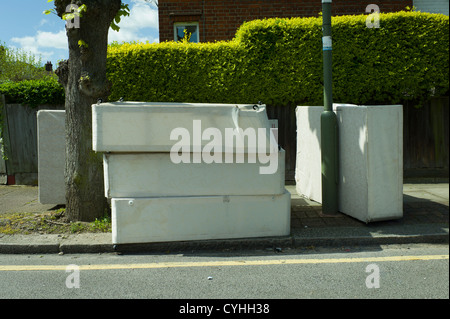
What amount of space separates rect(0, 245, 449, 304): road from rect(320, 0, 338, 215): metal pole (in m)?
1.21

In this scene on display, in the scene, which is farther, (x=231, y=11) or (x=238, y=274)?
(x=231, y=11)

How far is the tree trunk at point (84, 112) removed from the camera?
637 cm

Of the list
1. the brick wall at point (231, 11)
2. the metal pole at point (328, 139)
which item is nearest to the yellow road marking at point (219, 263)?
the metal pole at point (328, 139)

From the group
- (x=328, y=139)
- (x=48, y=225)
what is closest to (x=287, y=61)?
(x=328, y=139)

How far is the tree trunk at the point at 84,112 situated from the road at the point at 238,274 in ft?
3.73

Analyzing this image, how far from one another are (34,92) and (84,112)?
16.5 feet

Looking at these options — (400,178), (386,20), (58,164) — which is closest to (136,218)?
(58,164)

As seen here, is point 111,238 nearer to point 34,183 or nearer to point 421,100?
point 34,183

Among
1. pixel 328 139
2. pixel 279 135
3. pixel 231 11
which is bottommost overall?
pixel 328 139

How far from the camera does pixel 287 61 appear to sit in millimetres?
Answer: 10000

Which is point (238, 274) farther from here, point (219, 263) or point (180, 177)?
point (180, 177)

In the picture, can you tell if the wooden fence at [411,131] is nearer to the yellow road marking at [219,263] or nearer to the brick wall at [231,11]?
the brick wall at [231,11]

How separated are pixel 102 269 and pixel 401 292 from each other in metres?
2.94

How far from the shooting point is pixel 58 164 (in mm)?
7594
